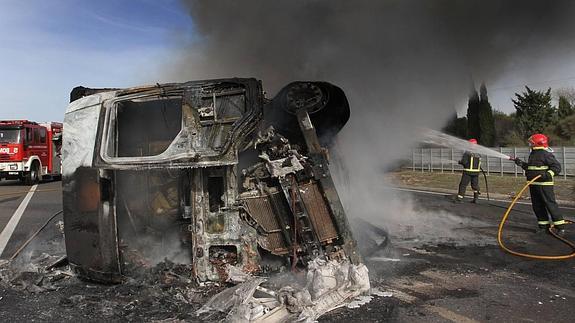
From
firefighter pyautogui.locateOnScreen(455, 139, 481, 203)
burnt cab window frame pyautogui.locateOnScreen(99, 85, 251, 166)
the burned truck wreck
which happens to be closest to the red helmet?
firefighter pyautogui.locateOnScreen(455, 139, 481, 203)

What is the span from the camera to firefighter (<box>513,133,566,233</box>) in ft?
20.9

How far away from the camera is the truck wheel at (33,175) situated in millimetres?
16547

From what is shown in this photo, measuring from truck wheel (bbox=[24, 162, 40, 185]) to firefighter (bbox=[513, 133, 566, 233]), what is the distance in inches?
636

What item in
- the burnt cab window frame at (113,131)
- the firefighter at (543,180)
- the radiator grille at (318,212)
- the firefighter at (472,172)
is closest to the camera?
the burnt cab window frame at (113,131)

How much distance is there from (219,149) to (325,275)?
124 centimetres

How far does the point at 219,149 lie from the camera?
11.4ft

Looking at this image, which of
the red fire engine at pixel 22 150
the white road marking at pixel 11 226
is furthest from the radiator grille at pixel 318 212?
the red fire engine at pixel 22 150

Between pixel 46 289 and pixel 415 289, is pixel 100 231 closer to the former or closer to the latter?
pixel 46 289

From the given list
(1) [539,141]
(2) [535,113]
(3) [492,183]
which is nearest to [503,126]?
(2) [535,113]

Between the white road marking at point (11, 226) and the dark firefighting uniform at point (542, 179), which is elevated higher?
the dark firefighting uniform at point (542, 179)

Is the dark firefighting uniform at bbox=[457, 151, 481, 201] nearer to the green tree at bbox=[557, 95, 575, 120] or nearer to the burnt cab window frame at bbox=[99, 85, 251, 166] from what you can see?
the burnt cab window frame at bbox=[99, 85, 251, 166]

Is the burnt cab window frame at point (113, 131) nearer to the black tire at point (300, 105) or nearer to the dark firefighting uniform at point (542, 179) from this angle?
the black tire at point (300, 105)

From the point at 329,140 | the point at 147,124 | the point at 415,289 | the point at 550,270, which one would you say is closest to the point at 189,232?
the point at 147,124

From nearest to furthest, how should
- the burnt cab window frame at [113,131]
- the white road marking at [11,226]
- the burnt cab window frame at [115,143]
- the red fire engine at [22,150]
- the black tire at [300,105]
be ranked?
the burnt cab window frame at [115,143]
the burnt cab window frame at [113,131]
the black tire at [300,105]
the white road marking at [11,226]
the red fire engine at [22,150]
